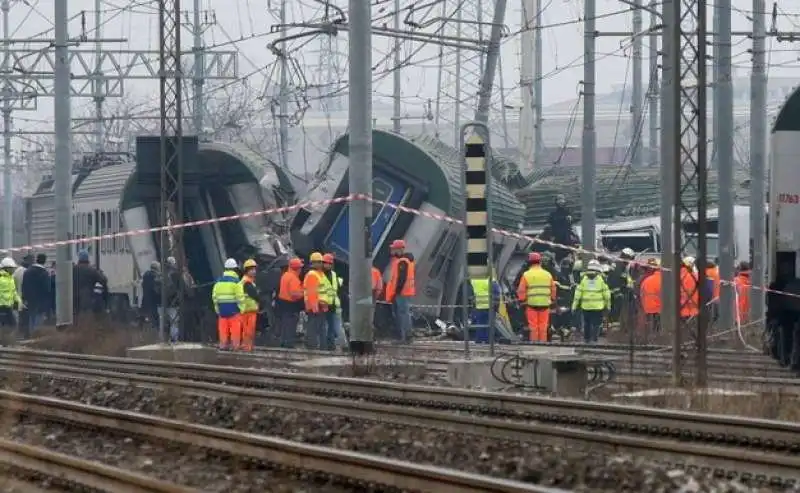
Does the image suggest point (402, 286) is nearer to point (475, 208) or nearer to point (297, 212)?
point (297, 212)

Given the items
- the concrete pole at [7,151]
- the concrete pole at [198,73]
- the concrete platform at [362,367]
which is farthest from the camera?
the concrete pole at [7,151]

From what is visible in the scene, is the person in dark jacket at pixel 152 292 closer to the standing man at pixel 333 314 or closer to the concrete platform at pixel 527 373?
the standing man at pixel 333 314

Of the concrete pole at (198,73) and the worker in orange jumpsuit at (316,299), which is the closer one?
the worker in orange jumpsuit at (316,299)

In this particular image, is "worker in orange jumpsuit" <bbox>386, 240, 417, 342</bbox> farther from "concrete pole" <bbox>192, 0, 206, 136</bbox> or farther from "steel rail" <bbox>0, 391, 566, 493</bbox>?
"concrete pole" <bbox>192, 0, 206, 136</bbox>

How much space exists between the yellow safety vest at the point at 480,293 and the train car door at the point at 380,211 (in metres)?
2.78

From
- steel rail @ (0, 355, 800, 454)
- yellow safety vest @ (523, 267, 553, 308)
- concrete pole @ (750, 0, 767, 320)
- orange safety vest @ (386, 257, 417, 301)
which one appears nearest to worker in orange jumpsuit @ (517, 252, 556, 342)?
yellow safety vest @ (523, 267, 553, 308)

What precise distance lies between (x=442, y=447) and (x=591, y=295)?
1428 centimetres

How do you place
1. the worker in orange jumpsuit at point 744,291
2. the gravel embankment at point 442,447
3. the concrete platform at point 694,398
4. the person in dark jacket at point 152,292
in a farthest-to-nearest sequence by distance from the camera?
the person in dark jacket at point 152,292
the worker in orange jumpsuit at point 744,291
the concrete platform at point 694,398
the gravel embankment at point 442,447

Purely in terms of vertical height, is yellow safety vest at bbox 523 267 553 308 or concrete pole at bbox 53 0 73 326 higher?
concrete pole at bbox 53 0 73 326

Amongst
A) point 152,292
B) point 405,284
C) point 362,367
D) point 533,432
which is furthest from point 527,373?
point 152,292

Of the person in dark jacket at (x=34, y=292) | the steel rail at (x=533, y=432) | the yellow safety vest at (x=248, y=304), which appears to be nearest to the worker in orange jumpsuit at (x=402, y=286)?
the yellow safety vest at (x=248, y=304)

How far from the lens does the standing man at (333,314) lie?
85.8 ft

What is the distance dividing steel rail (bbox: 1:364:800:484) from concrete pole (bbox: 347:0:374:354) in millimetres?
4435

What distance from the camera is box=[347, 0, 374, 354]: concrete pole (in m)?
22.1
